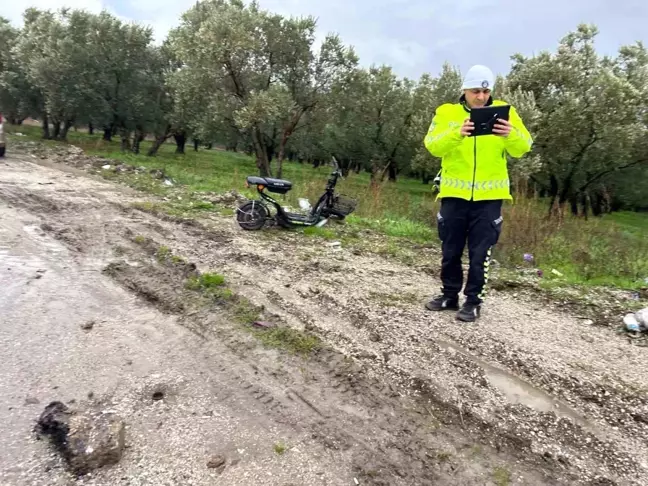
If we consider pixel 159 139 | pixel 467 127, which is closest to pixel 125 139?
pixel 159 139

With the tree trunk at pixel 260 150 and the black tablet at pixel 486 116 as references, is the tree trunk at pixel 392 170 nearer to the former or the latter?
the tree trunk at pixel 260 150

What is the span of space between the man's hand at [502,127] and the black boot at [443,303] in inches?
64.8

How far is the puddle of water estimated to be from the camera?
2.88m

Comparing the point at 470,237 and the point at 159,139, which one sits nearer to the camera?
the point at 470,237

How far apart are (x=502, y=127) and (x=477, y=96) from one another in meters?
0.38

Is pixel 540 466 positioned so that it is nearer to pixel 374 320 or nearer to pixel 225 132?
pixel 374 320

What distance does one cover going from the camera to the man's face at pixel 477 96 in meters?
4.00

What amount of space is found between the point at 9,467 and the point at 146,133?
1071 inches

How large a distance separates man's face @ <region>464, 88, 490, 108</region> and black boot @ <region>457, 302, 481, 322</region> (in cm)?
182

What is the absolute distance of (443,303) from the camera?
4562mm

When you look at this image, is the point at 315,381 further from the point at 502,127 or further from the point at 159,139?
the point at 159,139

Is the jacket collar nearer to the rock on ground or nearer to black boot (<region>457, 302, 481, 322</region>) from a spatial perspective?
black boot (<region>457, 302, 481, 322</region>)

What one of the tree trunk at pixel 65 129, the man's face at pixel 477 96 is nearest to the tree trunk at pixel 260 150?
the tree trunk at pixel 65 129

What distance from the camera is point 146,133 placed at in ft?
88.0
